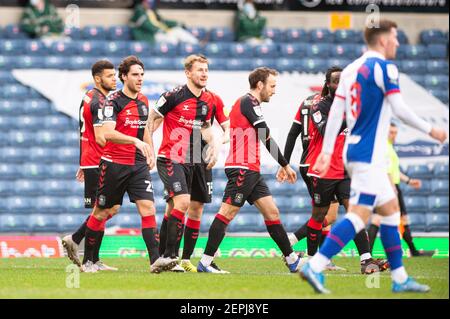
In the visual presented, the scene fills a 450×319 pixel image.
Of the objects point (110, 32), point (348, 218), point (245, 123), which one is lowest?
point (348, 218)

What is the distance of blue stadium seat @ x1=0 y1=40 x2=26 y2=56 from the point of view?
64.1ft

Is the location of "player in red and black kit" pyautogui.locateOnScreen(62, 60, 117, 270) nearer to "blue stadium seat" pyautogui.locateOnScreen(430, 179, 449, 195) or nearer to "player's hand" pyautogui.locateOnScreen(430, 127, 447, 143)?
"player's hand" pyautogui.locateOnScreen(430, 127, 447, 143)

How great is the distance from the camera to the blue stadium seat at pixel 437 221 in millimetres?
18625

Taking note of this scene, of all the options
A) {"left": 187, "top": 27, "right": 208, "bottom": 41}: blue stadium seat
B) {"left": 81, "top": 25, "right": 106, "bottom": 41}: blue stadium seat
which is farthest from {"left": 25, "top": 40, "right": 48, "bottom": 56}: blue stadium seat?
{"left": 187, "top": 27, "right": 208, "bottom": 41}: blue stadium seat

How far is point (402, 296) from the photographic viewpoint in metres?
7.39

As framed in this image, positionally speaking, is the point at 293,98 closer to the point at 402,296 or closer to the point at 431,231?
the point at 431,231

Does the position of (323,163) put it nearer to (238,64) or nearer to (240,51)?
(238,64)

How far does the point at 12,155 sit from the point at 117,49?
3.03m

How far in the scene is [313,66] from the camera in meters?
20.3

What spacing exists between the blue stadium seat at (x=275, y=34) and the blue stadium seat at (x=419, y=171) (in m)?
3.99

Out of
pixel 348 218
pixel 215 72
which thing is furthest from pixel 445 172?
pixel 348 218

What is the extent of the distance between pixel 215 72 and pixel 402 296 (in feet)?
41.5

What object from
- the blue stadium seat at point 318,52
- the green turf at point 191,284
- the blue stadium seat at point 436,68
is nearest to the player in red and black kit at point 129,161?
the green turf at point 191,284

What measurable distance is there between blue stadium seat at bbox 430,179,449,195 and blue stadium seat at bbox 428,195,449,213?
191 mm
